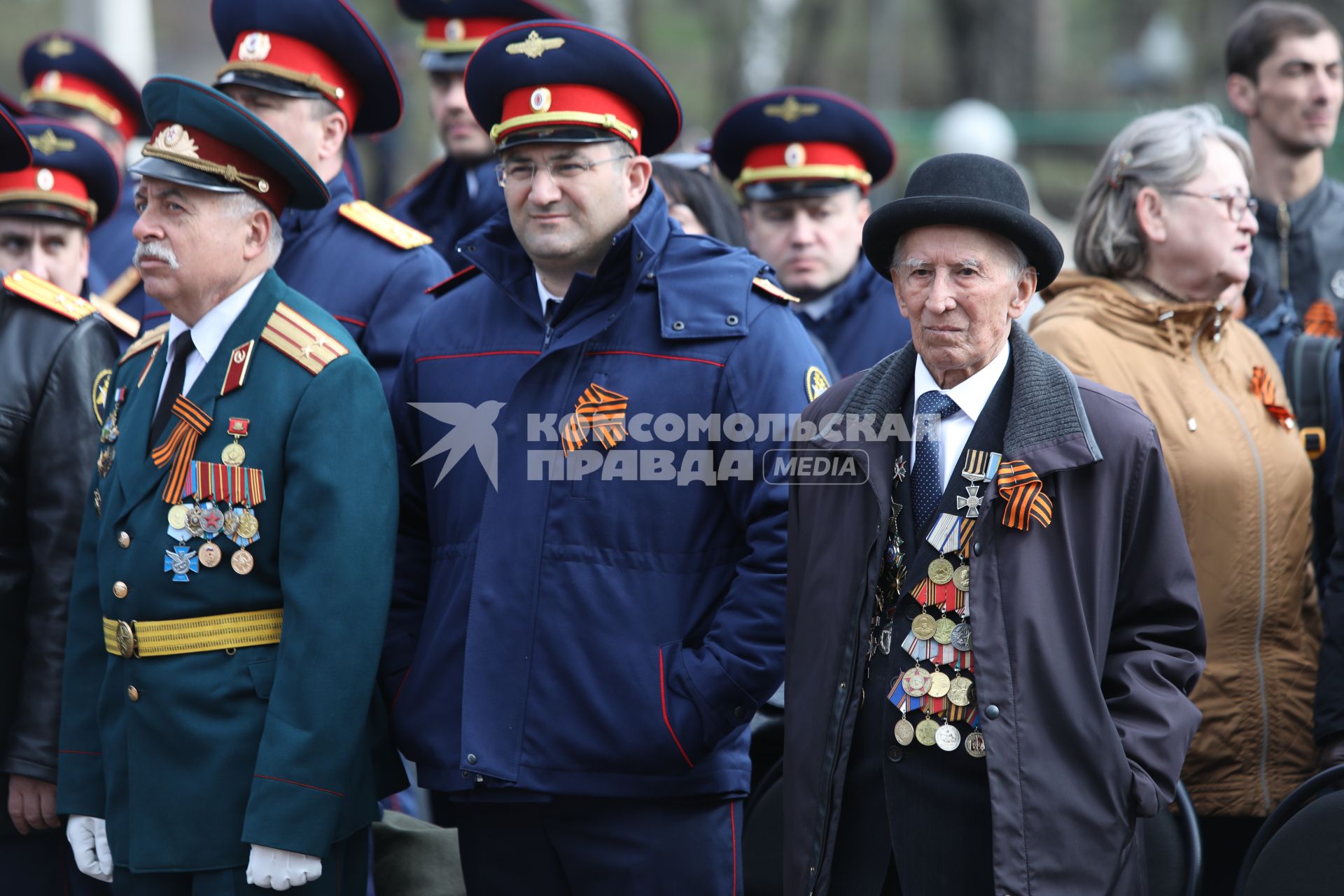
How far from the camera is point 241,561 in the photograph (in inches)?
139

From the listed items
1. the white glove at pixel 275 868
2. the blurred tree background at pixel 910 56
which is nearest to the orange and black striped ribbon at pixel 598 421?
the white glove at pixel 275 868

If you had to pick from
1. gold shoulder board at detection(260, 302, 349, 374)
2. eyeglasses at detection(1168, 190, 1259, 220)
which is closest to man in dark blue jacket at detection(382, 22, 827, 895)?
gold shoulder board at detection(260, 302, 349, 374)

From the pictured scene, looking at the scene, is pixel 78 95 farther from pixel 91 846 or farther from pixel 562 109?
pixel 91 846

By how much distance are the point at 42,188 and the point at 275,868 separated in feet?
8.63

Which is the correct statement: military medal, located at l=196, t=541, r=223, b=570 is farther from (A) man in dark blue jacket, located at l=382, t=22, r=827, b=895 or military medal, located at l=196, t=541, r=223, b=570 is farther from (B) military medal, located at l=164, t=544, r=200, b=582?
(A) man in dark blue jacket, located at l=382, t=22, r=827, b=895

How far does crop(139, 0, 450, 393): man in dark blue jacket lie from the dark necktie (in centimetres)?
80

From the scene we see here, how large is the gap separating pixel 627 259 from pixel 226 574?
1.23 m

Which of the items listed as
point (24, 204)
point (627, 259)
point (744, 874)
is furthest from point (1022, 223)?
point (24, 204)

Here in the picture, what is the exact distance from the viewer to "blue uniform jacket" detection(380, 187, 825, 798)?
356 cm

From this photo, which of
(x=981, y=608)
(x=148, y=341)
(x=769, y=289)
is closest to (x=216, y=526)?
(x=148, y=341)

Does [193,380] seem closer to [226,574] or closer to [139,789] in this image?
[226,574]

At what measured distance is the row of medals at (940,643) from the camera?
3.01 metres

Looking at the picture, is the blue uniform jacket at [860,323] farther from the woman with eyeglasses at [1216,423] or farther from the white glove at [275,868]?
the white glove at [275,868]

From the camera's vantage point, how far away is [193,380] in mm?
3699
